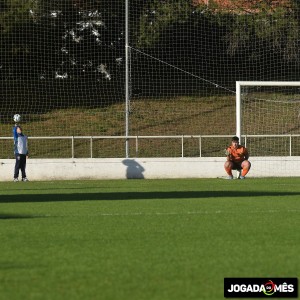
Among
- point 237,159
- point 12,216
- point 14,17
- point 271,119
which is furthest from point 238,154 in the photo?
point 12,216

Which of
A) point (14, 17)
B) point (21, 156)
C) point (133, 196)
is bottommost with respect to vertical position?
point (133, 196)

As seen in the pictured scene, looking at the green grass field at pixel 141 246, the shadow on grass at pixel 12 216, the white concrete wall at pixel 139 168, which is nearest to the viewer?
the green grass field at pixel 141 246

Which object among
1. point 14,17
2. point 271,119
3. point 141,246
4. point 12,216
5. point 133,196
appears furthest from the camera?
point 14,17

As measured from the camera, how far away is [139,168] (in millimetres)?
32156

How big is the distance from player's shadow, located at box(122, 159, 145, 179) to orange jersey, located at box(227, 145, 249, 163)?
10.5ft

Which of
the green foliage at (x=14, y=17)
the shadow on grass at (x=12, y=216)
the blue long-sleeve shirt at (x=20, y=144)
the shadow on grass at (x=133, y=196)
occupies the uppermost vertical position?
the green foliage at (x=14, y=17)

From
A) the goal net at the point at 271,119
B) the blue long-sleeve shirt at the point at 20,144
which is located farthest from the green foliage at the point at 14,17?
the goal net at the point at 271,119

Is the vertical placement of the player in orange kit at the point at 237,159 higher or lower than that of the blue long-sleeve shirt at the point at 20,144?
lower

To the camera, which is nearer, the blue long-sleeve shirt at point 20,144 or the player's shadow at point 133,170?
the blue long-sleeve shirt at point 20,144

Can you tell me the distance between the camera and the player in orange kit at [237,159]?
30.0 metres

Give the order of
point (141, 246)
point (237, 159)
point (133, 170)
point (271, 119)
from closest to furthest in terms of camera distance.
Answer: point (141, 246), point (237, 159), point (133, 170), point (271, 119)

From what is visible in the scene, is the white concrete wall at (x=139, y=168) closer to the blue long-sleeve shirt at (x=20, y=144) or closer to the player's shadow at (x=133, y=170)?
the player's shadow at (x=133, y=170)

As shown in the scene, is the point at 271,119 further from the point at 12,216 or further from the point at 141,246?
the point at 141,246

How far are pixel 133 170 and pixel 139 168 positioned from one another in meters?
0.19
